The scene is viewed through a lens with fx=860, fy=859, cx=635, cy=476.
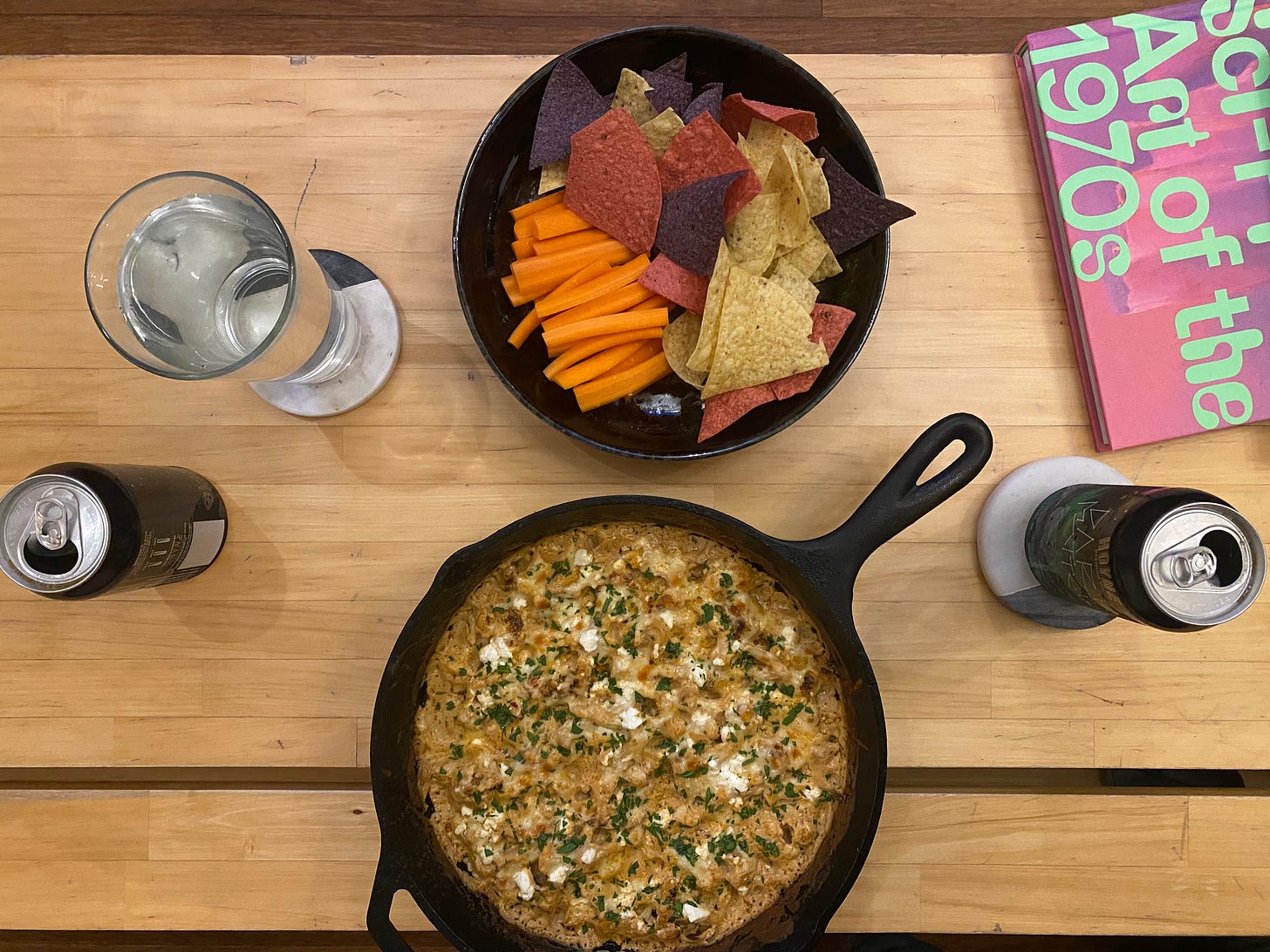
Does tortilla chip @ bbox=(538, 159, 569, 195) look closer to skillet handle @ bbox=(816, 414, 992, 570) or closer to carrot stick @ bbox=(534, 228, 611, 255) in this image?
carrot stick @ bbox=(534, 228, 611, 255)

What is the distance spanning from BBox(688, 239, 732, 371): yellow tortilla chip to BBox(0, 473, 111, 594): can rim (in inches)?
34.6

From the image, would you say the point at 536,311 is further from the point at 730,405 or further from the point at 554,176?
the point at 730,405

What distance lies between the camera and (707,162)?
1.28 meters

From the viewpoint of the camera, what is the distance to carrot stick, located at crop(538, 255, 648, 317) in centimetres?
132

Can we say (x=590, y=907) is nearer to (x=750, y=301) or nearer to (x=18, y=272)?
(x=750, y=301)

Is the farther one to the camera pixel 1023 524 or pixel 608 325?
pixel 1023 524

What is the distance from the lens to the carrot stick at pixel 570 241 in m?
1.34

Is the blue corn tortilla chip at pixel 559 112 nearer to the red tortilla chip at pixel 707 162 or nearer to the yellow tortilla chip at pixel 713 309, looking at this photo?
the red tortilla chip at pixel 707 162

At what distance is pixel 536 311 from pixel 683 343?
9.2 inches

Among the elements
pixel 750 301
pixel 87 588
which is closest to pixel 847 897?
pixel 750 301

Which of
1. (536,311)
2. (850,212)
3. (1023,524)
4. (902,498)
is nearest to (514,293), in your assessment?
(536,311)

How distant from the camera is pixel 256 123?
148 cm

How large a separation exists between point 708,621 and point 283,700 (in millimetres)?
737

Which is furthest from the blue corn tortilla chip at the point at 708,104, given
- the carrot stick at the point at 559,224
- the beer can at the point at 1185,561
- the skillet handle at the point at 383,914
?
the skillet handle at the point at 383,914
